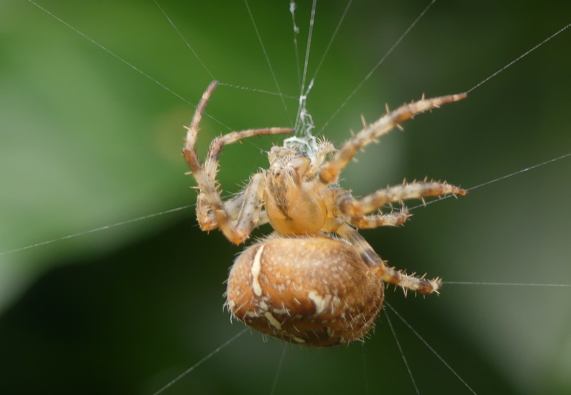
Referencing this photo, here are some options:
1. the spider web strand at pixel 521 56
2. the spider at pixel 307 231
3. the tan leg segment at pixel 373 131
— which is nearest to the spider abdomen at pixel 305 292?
the spider at pixel 307 231

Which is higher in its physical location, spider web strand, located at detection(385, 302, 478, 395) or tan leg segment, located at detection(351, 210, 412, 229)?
tan leg segment, located at detection(351, 210, 412, 229)

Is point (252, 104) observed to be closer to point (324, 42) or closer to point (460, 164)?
point (324, 42)

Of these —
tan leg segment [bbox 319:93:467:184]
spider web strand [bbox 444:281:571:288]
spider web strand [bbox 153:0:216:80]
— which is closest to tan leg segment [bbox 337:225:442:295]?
tan leg segment [bbox 319:93:467:184]

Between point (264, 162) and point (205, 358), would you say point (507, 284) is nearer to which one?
point (264, 162)

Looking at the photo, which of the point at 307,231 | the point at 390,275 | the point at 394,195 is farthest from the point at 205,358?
the point at 394,195

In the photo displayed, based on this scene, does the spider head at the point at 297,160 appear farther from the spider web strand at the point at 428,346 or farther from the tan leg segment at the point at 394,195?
the spider web strand at the point at 428,346

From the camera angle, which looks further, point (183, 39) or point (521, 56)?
point (521, 56)

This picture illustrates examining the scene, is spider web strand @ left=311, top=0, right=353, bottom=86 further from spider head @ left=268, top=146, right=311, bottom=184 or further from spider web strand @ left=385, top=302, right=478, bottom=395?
spider web strand @ left=385, top=302, right=478, bottom=395
